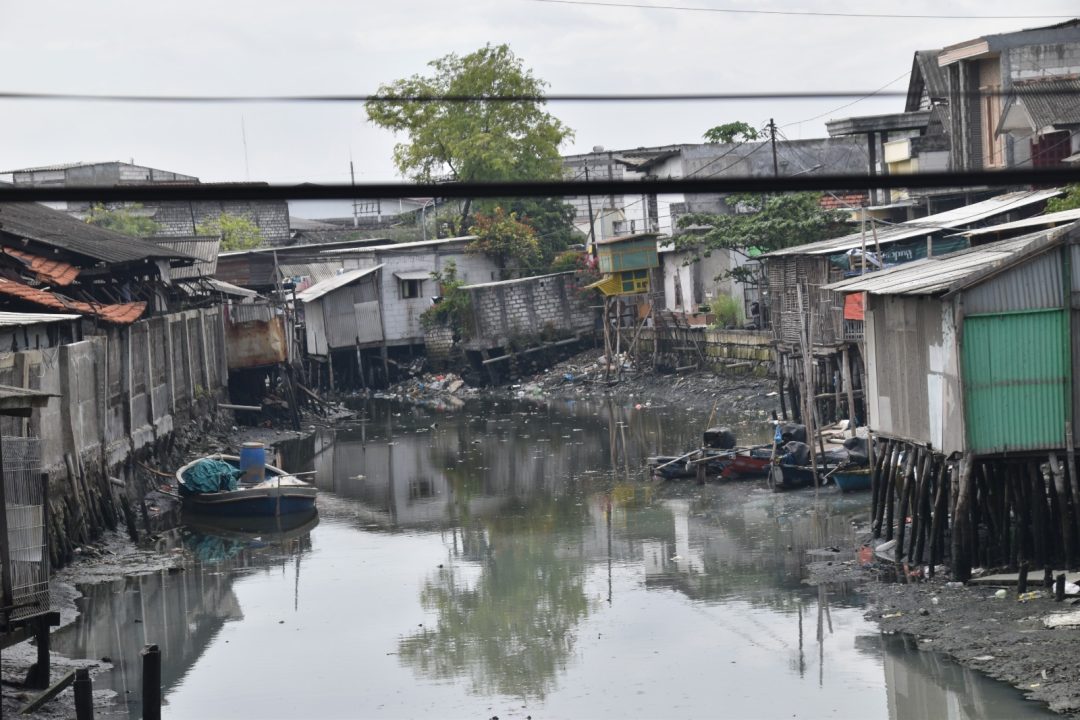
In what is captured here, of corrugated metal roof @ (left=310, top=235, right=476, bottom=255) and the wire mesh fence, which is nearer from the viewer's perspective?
the wire mesh fence

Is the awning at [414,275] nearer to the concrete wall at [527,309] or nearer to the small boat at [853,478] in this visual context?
the concrete wall at [527,309]

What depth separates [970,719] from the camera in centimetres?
1089

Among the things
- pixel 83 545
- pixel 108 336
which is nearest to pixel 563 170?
pixel 108 336

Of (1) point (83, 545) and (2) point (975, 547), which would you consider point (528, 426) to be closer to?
(1) point (83, 545)

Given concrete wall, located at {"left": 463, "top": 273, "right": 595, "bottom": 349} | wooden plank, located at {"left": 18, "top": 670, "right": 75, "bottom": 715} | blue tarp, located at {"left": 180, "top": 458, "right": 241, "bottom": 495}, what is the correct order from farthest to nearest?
1. concrete wall, located at {"left": 463, "top": 273, "right": 595, "bottom": 349}
2. blue tarp, located at {"left": 180, "top": 458, "right": 241, "bottom": 495}
3. wooden plank, located at {"left": 18, "top": 670, "right": 75, "bottom": 715}

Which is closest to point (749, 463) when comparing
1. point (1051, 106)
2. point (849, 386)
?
point (849, 386)

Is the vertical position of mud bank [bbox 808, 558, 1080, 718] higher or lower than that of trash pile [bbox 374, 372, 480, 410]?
lower

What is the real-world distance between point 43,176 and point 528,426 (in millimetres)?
30149

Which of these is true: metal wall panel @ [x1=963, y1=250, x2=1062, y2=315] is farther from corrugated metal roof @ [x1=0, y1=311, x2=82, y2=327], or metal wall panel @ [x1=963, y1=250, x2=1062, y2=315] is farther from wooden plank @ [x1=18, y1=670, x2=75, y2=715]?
corrugated metal roof @ [x1=0, y1=311, x2=82, y2=327]

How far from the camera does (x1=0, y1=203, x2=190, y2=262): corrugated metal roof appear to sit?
73.8 feet

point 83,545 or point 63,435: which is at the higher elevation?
point 63,435

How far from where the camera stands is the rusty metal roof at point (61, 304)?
18.8 m

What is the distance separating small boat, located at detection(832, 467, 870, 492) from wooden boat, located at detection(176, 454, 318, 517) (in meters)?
8.53

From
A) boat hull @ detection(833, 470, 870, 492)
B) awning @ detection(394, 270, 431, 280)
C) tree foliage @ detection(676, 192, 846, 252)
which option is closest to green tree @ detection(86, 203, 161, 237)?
awning @ detection(394, 270, 431, 280)
